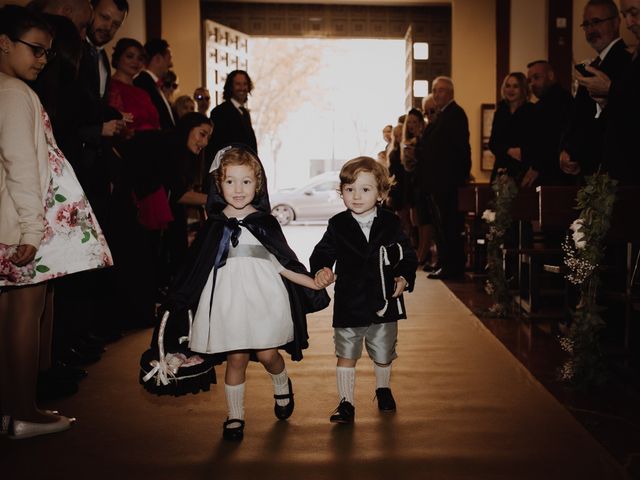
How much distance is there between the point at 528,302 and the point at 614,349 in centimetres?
150

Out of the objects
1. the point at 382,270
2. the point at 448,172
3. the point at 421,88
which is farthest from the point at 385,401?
the point at 421,88

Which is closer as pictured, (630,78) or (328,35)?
(630,78)

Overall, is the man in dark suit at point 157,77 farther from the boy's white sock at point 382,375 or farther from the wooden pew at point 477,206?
the boy's white sock at point 382,375

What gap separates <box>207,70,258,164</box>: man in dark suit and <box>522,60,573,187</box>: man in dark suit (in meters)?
2.50

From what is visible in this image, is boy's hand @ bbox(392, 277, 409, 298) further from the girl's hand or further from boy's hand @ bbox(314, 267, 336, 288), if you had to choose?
Answer: the girl's hand

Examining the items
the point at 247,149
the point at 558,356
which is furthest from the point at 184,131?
the point at 558,356

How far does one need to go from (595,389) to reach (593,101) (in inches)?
72.8

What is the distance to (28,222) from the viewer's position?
2.39 m

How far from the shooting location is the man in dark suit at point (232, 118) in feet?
22.4

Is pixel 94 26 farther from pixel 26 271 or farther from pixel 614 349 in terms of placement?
pixel 614 349

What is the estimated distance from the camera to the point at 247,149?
2715 mm

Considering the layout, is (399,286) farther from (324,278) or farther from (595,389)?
(595,389)

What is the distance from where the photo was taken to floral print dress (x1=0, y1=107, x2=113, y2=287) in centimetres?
254

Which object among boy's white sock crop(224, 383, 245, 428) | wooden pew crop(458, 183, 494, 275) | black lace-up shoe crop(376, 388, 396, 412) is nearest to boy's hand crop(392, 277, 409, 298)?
black lace-up shoe crop(376, 388, 396, 412)
